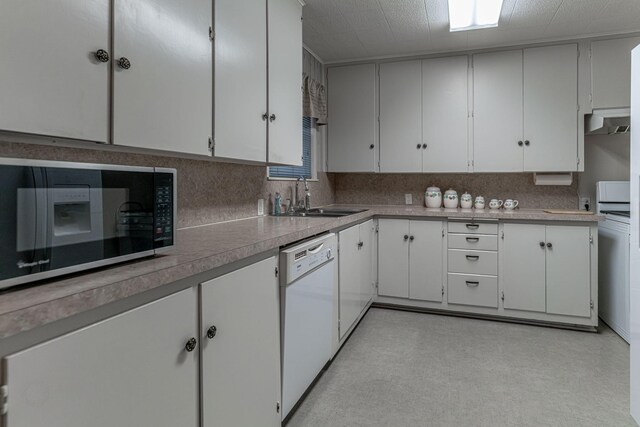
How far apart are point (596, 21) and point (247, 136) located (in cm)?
291

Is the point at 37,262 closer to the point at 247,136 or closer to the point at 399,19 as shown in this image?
the point at 247,136

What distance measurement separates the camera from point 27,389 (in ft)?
2.32

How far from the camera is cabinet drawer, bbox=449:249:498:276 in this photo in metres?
3.30

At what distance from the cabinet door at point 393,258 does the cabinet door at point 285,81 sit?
135 cm

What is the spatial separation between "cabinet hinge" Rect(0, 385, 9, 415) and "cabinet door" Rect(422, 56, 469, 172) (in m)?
3.54

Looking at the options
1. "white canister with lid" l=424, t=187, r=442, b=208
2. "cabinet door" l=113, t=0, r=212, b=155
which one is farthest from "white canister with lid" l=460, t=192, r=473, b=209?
"cabinet door" l=113, t=0, r=212, b=155

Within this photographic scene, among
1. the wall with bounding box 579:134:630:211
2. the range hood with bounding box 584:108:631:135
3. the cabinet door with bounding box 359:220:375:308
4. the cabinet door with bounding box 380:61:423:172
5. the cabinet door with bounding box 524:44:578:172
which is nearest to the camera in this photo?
the range hood with bounding box 584:108:631:135

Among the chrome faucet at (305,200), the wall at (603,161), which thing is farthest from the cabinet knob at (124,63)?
the wall at (603,161)

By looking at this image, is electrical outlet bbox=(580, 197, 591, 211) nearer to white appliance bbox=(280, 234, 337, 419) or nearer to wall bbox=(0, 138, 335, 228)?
white appliance bbox=(280, 234, 337, 419)

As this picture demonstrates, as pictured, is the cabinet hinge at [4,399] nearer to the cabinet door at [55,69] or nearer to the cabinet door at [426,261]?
the cabinet door at [55,69]

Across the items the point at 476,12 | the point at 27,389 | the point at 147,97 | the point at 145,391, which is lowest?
the point at 145,391

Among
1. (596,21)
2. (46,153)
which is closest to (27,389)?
(46,153)

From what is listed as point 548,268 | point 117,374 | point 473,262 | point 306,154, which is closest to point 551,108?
point 548,268

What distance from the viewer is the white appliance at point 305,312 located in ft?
5.77
